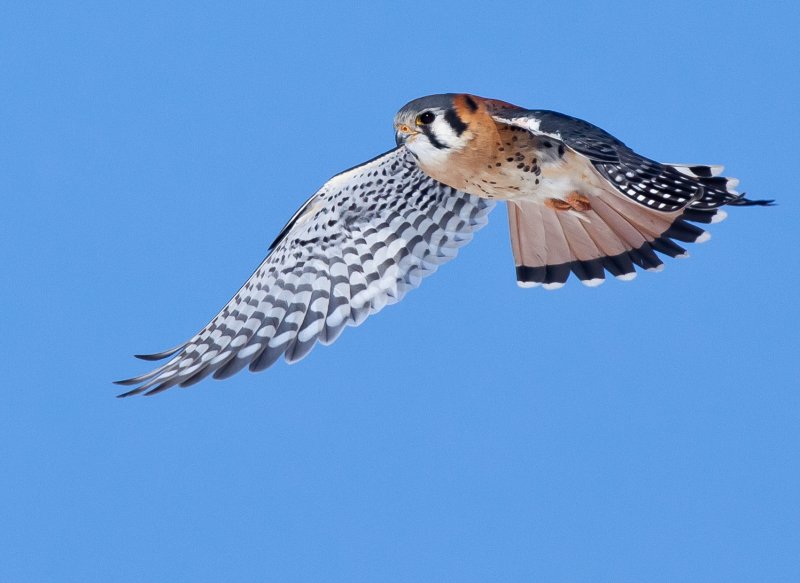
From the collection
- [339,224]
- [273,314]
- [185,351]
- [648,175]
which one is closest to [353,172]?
[339,224]

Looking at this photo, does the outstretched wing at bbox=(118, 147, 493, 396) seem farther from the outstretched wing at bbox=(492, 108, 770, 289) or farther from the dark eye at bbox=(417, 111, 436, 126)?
the dark eye at bbox=(417, 111, 436, 126)

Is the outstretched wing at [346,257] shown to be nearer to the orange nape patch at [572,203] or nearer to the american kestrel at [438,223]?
the american kestrel at [438,223]

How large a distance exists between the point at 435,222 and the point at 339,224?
0.54m

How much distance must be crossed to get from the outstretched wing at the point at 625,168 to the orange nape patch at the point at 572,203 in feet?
2.69

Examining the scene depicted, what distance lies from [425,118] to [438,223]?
3.21 ft

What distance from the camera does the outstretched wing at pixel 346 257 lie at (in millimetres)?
6980

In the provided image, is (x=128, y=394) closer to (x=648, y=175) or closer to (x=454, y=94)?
(x=454, y=94)

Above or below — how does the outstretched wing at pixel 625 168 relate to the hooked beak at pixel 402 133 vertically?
below

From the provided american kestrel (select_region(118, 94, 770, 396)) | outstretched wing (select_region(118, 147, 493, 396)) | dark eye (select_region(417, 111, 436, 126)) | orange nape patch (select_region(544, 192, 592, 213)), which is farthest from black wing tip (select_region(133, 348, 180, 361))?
orange nape patch (select_region(544, 192, 592, 213))

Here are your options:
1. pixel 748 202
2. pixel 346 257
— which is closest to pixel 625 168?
pixel 748 202

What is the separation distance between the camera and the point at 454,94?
6.48m

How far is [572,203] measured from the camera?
675 cm

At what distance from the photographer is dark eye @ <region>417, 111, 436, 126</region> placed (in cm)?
643

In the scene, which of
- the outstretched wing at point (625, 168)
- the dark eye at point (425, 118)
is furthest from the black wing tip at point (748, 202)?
the dark eye at point (425, 118)
